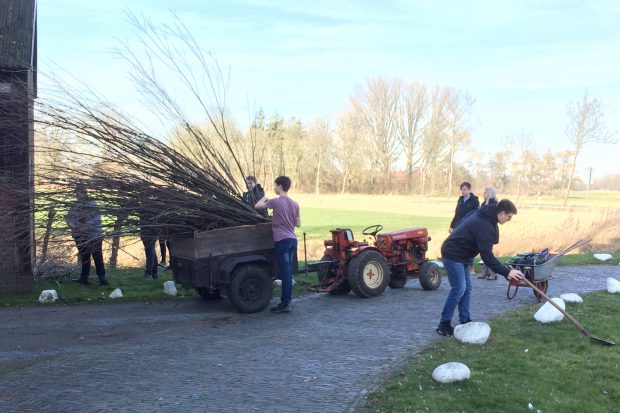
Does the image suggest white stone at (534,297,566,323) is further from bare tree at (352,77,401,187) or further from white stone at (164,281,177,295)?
bare tree at (352,77,401,187)

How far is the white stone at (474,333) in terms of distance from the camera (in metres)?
6.25

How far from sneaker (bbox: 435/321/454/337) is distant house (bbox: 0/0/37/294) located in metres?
5.71

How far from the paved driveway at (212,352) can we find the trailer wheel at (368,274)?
188 millimetres

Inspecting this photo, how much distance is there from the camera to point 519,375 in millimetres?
5141

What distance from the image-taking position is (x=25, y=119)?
→ 24.7 feet

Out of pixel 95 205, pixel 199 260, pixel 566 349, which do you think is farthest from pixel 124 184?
pixel 566 349

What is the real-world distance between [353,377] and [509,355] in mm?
1767

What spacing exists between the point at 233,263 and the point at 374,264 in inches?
101

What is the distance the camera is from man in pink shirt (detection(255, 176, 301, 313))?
316 inches

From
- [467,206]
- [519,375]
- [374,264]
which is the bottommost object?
[519,375]

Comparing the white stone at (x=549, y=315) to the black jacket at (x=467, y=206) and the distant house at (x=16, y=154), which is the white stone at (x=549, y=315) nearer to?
the black jacket at (x=467, y=206)

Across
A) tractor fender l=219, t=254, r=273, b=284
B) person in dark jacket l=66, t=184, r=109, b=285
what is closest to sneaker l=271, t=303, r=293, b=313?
tractor fender l=219, t=254, r=273, b=284

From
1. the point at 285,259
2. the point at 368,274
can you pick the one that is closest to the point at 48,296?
the point at 285,259

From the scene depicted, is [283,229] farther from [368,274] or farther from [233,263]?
[368,274]
